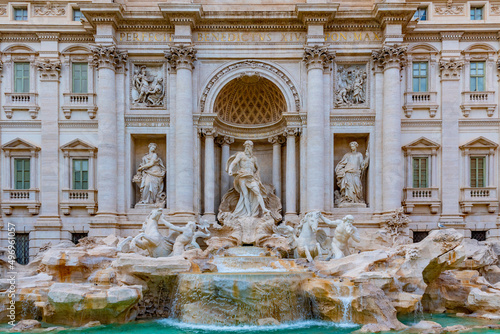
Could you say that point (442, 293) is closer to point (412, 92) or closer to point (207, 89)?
point (412, 92)

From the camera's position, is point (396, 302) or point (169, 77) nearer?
point (396, 302)

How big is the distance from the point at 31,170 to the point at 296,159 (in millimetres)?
12764

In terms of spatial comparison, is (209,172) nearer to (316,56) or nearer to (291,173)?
(291,173)

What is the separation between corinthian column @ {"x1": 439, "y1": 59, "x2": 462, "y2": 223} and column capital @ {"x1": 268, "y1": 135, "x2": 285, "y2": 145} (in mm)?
7606

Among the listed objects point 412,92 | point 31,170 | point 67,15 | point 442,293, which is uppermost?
point 67,15

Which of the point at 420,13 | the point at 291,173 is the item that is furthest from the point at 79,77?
the point at 420,13

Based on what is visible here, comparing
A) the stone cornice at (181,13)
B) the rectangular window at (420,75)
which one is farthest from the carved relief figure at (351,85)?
the stone cornice at (181,13)

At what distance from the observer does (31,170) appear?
20.8 metres

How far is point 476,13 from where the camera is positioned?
2131cm

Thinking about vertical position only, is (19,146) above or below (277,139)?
below

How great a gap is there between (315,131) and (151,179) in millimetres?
7878

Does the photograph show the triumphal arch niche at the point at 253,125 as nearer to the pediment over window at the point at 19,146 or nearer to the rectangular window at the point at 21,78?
the pediment over window at the point at 19,146

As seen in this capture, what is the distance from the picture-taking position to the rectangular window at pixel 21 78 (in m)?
21.2

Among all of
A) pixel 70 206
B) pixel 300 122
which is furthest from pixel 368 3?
pixel 70 206
